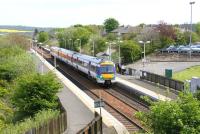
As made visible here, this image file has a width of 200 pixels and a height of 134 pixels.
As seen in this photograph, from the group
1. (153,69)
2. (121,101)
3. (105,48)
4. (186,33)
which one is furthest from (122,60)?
(121,101)

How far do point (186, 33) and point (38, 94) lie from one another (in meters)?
80.0

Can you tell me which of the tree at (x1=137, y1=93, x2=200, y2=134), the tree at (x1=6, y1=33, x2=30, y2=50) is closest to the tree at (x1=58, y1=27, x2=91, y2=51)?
the tree at (x1=6, y1=33, x2=30, y2=50)

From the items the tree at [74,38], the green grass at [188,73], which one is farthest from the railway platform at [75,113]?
the tree at [74,38]

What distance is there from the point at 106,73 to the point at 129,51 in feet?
108

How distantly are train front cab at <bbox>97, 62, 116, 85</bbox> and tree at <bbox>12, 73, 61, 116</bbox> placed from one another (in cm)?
1614

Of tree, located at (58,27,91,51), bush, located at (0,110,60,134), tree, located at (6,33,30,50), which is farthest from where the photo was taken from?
tree, located at (58,27,91,51)

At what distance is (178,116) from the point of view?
1217 centimetres

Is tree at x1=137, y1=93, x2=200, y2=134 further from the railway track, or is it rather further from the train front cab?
the train front cab

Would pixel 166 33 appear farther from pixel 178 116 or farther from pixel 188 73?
pixel 178 116

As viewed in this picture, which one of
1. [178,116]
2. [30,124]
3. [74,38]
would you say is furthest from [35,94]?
[74,38]

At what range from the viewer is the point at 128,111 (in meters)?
35.7

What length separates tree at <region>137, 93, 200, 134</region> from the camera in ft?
39.7

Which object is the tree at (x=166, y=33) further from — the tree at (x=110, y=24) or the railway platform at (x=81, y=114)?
the tree at (x=110, y=24)

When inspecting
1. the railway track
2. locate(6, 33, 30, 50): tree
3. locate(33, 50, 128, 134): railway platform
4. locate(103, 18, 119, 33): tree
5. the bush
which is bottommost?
the railway track
